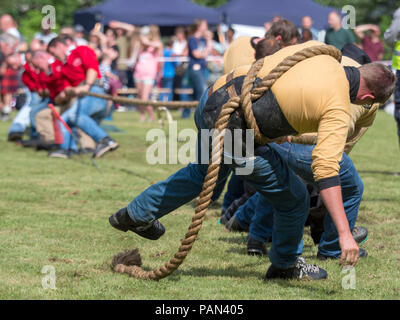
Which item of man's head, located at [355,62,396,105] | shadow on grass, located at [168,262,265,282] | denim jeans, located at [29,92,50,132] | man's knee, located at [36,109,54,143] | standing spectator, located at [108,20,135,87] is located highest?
man's head, located at [355,62,396,105]

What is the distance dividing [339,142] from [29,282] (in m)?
2.14

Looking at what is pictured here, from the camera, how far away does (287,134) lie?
4258 millimetres

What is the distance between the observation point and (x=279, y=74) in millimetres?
4074

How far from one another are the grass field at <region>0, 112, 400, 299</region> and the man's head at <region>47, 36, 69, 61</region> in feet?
5.76

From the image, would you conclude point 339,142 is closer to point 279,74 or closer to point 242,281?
point 279,74

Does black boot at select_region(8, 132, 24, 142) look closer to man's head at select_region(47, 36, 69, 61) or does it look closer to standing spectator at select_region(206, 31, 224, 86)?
man's head at select_region(47, 36, 69, 61)

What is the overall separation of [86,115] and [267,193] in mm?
6846

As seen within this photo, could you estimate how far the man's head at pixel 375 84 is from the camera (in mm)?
4070

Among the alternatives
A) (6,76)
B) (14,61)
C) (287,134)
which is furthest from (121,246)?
(6,76)

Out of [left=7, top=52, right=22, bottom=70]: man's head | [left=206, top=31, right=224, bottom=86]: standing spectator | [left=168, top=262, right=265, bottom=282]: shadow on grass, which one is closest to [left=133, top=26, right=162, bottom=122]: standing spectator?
[left=7, top=52, right=22, bottom=70]: man's head

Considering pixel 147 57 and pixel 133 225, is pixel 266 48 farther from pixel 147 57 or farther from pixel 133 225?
pixel 147 57

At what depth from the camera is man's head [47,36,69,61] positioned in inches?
420
